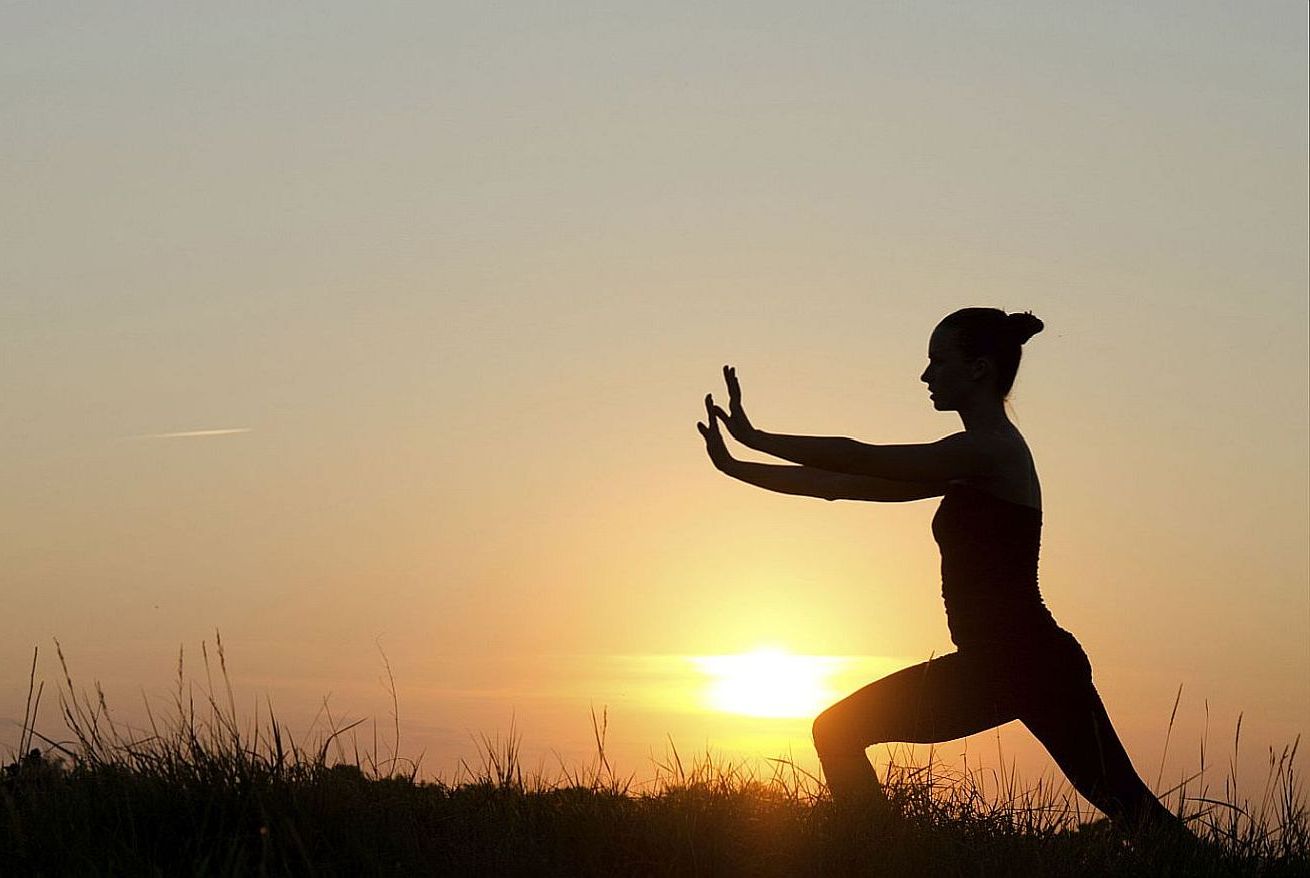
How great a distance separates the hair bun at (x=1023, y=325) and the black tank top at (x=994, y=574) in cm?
74

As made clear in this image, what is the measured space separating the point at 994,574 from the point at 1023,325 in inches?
43.5

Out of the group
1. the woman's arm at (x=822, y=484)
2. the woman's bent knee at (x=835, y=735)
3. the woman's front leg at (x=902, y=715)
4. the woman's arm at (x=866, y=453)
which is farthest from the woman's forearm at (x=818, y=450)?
the woman's bent knee at (x=835, y=735)

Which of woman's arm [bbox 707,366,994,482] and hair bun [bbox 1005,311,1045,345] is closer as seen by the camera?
woman's arm [bbox 707,366,994,482]

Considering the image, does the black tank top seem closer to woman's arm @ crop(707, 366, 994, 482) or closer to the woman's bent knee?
woman's arm @ crop(707, 366, 994, 482)

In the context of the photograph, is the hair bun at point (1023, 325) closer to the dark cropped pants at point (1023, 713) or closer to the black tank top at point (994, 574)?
the black tank top at point (994, 574)

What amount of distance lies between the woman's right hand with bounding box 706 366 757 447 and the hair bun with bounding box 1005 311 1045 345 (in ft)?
4.04

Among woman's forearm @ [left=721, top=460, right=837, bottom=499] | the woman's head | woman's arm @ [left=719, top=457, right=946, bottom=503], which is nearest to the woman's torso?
the woman's head

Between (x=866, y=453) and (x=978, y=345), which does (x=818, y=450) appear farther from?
(x=978, y=345)

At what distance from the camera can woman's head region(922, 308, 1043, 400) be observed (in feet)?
21.8

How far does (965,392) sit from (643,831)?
224 centimetres

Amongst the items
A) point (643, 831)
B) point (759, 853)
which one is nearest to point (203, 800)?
point (643, 831)

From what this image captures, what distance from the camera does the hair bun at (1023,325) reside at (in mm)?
6719

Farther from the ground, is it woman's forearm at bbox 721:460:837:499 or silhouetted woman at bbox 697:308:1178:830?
woman's forearm at bbox 721:460:837:499

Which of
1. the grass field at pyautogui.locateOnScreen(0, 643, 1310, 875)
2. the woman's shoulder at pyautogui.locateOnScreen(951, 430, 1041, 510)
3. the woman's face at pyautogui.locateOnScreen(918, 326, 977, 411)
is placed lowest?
the grass field at pyautogui.locateOnScreen(0, 643, 1310, 875)
